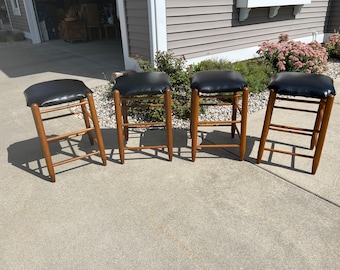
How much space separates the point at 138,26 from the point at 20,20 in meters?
8.33

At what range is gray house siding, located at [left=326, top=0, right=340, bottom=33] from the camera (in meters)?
6.92

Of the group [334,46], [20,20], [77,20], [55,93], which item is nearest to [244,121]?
[55,93]

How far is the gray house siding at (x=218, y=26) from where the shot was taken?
439 centimetres

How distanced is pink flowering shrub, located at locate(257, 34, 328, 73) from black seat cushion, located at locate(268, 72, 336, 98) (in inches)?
90.2

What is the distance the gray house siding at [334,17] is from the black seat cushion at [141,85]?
674 cm

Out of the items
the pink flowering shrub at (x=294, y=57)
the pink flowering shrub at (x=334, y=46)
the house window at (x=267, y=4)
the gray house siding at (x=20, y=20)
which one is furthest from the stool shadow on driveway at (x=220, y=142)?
the gray house siding at (x=20, y=20)

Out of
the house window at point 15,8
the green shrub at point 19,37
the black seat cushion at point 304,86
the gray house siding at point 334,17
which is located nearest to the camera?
the black seat cushion at point 304,86

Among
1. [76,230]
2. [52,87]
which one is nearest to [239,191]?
[76,230]

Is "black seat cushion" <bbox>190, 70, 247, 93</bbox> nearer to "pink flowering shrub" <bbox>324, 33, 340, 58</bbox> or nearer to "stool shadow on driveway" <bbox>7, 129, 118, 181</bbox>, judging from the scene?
"stool shadow on driveway" <bbox>7, 129, 118, 181</bbox>

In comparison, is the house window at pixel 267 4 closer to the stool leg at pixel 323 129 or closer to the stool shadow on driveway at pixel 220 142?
the stool shadow on driveway at pixel 220 142

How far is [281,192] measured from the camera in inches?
83.6

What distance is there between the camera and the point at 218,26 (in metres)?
4.95

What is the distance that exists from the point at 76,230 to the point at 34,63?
5.88 meters

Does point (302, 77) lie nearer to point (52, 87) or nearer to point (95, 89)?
point (52, 87)
